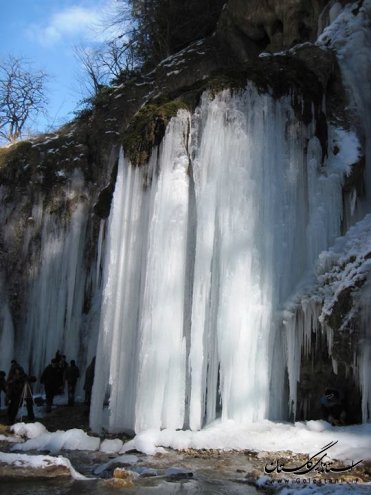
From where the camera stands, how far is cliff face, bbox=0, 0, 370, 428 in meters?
8.49

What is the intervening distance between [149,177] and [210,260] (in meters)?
1.86

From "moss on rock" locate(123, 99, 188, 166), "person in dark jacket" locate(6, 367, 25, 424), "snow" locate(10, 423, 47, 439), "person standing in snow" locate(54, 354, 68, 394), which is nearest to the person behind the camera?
"snow" locate(10, 423, 47, 439)

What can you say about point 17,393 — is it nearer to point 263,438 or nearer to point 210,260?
point 210,260

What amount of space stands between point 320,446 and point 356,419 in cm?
160

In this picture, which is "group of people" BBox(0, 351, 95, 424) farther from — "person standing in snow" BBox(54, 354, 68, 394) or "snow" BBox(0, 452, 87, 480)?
"snow" BBox(0, 452, 87, 480)

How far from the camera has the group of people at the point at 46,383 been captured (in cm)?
1066

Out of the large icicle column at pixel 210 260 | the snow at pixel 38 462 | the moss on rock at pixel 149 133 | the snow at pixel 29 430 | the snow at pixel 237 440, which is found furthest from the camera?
the moss on rock at pixel 149 133

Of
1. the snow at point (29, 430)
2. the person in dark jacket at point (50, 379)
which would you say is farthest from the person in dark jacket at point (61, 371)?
the snow at point (29, 430)

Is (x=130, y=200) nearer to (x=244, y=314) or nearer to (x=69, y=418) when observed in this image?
(x=244, y=314)

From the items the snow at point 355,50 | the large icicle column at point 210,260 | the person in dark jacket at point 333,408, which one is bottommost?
the person in dark jacket at point 333,408

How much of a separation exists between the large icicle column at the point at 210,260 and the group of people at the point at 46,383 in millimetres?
2037

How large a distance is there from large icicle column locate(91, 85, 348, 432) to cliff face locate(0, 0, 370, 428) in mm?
228

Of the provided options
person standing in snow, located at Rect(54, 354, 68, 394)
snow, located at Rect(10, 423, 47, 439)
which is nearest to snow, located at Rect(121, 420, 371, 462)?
snow, located at Rect(10, 423, 47, 439)

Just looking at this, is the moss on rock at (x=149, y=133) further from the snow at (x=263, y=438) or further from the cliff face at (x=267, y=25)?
the cliff face at (x=267, y=25)
